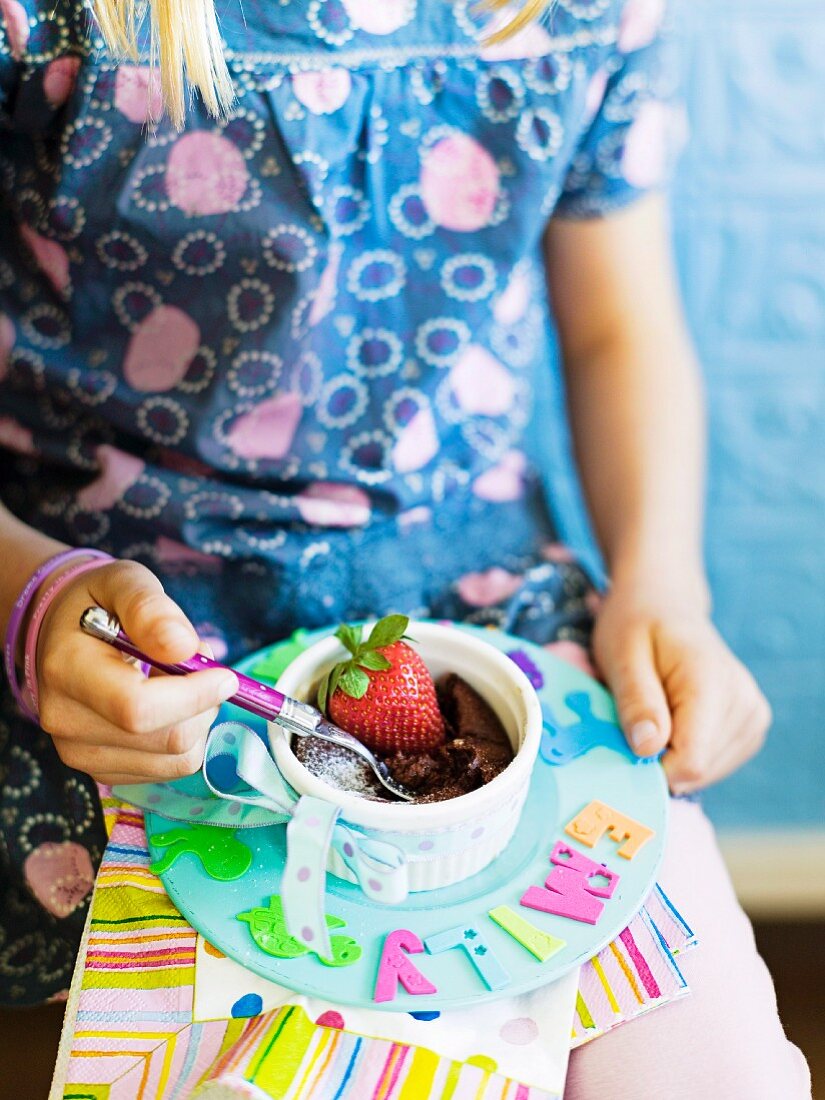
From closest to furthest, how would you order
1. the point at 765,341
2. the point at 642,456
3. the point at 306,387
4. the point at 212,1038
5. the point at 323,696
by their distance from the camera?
the point at 212,1038 < the point at 323,696 < the point at 306,387 < the point at 642,456 < the point at 765,341

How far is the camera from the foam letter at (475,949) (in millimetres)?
484

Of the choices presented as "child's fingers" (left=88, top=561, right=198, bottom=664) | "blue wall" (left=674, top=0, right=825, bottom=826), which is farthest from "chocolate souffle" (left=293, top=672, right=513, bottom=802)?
"blue wall" (left=674, top=0, right=825, bottom=826)

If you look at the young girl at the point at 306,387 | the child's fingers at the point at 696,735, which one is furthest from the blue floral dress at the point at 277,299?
the child's fingers at the point at 696,735

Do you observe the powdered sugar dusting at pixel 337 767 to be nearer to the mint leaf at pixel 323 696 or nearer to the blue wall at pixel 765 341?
the mint leaf at pixel 323 696

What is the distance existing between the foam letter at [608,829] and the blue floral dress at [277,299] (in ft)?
0.62

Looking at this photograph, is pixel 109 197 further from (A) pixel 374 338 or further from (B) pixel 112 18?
(A) pixel 374 338

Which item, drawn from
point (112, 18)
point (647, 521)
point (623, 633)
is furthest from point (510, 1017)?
point (112, 18)

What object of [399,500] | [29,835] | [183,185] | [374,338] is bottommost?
[29,835]

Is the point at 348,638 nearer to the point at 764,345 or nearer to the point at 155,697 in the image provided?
the point at 155,697

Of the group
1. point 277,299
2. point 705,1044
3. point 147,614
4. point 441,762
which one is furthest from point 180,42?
point 705,1044

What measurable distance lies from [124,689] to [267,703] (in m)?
0.08

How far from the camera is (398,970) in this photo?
0.49 metres

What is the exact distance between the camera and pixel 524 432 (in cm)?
101

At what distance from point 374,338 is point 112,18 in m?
0.27
